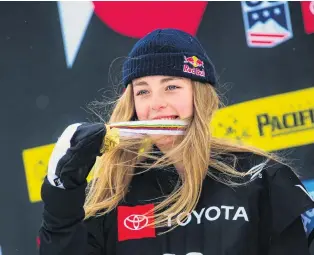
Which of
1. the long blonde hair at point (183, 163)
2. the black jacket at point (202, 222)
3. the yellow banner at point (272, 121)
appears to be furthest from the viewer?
the yellow banner at point (272, 121)

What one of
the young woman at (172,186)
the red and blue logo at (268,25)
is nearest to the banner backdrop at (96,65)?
the red and blue logo at (268,25)

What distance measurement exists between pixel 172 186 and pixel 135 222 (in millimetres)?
148

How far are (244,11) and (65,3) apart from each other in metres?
0.82

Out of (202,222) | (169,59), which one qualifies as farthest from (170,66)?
(202,222)

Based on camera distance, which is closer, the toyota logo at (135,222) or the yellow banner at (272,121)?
the toyota logo at (135,222)

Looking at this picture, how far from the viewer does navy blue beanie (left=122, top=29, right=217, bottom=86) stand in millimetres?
1450

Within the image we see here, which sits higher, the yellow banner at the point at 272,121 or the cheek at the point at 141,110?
the cheek at the point at 141,110

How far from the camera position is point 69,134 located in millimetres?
1226

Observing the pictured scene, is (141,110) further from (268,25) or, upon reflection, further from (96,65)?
(268,25)

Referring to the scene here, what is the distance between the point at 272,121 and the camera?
2264 millimetres

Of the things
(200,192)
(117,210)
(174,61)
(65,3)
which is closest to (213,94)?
(174,61)

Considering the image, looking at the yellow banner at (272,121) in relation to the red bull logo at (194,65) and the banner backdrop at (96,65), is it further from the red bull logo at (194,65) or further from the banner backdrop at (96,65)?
the red bull logo at (194,65)

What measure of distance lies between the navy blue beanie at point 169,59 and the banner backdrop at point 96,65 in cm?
78

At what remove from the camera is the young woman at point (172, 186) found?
1327 mm
